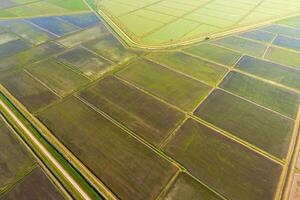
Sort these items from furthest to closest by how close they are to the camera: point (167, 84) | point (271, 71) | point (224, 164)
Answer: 1. point (271, 71)
2. point (167, 84)
3. point (224, 164)

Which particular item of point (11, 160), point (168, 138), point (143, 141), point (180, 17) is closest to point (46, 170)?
point (11, 160)

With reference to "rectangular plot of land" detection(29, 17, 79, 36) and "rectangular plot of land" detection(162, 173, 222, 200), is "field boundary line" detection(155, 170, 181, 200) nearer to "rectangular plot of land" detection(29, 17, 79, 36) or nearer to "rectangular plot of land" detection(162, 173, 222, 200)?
"rectangular plot of land" detection(162, 173, 222, 200)

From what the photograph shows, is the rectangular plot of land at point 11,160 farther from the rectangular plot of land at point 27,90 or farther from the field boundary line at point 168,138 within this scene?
the field boundary line at point 168,138

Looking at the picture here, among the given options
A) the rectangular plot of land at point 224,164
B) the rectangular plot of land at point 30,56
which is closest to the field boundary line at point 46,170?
the rectangular plot of land at point 224,164

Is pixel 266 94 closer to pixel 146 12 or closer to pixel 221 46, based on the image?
pixel 221 46

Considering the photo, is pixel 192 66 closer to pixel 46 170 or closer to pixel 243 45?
pixel 243 45

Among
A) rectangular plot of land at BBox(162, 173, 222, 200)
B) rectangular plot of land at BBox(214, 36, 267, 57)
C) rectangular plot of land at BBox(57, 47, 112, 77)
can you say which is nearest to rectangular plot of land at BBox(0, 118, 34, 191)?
rectangular plot of land at BBox(162, 173, 222, 200)
